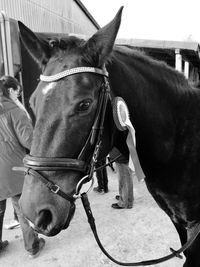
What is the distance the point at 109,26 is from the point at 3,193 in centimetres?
227

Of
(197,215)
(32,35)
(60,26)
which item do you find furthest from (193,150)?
(60,26)

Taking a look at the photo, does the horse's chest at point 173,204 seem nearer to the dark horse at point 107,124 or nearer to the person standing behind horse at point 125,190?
the dark horse at point 107,124

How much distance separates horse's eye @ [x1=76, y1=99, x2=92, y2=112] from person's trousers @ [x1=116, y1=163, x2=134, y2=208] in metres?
2.99

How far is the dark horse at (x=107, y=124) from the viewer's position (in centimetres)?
121

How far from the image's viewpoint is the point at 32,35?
1519mm

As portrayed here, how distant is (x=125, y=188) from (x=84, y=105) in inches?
120

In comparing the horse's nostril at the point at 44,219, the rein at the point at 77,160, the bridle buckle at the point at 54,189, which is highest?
the rein at the point at 77,160

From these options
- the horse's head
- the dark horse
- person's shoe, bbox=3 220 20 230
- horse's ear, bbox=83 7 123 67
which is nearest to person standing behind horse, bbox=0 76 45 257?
person's shoe, bbox=3 220 20 230

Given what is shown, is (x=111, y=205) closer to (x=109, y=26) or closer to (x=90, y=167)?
(x=90, y=167)

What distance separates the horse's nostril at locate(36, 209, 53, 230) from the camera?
3.94 feet

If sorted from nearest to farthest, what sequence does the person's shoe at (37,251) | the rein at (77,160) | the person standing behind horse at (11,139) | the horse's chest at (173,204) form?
the rein at (77,160) → the horse's chest at (173,204) → the person standing behind horse at (11,139) → the person's shoe at (37,251)

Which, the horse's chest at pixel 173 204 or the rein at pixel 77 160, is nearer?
the rein at pixel 77 160

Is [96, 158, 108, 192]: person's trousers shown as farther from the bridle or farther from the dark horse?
the bridle

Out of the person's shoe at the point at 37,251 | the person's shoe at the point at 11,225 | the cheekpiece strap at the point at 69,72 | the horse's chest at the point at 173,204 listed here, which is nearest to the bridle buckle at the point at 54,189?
the cheekpiece strap at the point at 69,72
